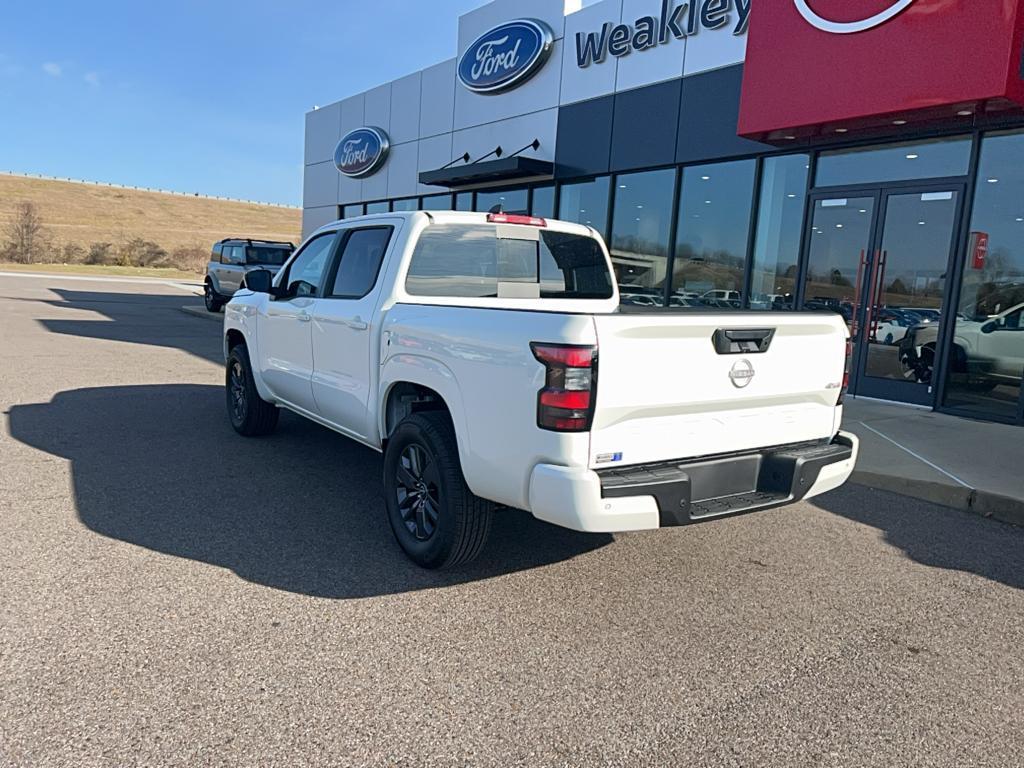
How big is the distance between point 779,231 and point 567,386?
28.6 ft

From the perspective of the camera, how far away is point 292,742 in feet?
8.32

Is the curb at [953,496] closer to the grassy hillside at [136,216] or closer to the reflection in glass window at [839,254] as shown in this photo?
the reflection in glass window at [839,254]

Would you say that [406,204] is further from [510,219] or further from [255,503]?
[255,503]

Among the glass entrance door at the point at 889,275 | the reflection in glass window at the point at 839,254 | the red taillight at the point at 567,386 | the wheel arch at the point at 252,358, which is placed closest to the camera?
the red taillight at the point at 567,386

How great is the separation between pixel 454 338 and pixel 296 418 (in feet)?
14.7

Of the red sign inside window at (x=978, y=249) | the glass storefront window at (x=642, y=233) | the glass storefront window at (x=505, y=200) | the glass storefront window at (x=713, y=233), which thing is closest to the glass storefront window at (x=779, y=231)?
the glass storefront window at (x=713, y=233)

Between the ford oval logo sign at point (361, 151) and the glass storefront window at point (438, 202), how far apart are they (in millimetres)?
1941

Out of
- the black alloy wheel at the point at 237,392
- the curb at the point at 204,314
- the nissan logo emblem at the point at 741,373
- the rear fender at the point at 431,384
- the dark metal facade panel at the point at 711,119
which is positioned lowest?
the curb at the point at 204,314

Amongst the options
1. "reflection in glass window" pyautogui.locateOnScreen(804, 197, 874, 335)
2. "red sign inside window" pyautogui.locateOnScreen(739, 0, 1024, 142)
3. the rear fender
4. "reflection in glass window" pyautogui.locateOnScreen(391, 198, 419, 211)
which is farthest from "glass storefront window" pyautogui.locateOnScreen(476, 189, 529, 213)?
the rear fender

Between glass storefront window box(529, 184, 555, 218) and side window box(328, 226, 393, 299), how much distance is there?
965cm

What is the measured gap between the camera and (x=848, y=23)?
8.48 m

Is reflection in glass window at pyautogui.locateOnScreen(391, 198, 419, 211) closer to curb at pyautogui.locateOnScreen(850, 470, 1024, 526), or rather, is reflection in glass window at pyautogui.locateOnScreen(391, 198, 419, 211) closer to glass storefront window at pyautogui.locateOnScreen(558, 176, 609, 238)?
glass storefront window at pyautogui.locateOnScreen(558, 176, 609, 238)

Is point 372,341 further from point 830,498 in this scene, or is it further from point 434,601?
point 830,498

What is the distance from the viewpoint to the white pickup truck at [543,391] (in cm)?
322
